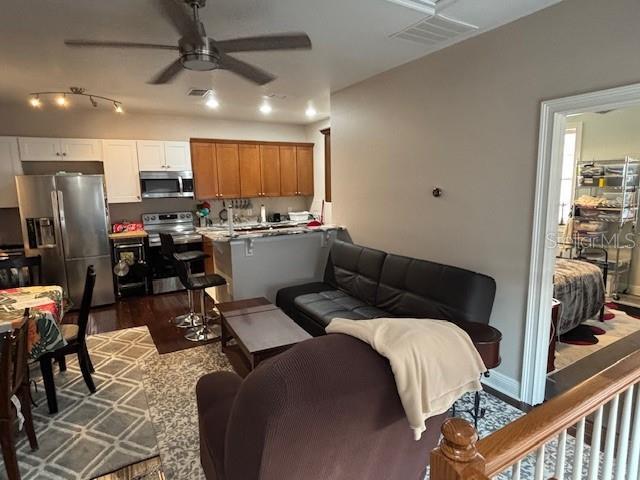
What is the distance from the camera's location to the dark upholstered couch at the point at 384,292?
2.71m

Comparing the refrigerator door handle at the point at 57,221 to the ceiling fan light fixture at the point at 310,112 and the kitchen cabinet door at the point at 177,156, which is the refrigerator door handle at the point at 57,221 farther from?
the ceiling fan light fixture at the point at 310,112

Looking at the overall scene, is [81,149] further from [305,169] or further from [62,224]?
[305,169]

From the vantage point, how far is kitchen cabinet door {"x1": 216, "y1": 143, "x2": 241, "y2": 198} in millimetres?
6099

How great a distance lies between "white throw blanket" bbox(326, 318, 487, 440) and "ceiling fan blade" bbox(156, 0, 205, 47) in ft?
6.05

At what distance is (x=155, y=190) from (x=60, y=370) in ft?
9.93

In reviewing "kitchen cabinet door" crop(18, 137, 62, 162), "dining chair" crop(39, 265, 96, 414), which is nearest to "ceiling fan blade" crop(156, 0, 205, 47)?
"dining chair" crop(39, 265, 96, 414)

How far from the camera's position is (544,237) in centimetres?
248

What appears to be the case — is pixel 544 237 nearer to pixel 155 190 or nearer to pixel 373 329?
pixel 373 329

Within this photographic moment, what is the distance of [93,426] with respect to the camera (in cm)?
254

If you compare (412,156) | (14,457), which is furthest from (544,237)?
(14,457)

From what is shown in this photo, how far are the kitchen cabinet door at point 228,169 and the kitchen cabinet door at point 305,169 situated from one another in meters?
1.16

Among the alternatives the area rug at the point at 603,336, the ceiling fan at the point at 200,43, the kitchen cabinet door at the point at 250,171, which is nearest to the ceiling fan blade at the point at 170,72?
the ceiling fan at the point at 200,43

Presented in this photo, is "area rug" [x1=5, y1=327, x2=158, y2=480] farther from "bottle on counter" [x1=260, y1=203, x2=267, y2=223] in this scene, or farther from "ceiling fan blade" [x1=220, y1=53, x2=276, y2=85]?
"bottle on counter" [x1=260, y1=203, x2=267, y2=223]

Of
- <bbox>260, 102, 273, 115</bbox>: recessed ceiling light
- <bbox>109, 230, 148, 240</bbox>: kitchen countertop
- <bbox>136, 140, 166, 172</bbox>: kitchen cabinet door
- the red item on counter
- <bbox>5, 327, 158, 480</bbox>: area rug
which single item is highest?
<bbox>260, 102, 273, 115</bbox>: recessed ceiling light
